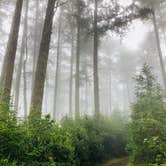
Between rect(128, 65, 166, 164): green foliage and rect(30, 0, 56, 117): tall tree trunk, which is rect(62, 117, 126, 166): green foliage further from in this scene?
rect(128, 65, 166, 164): green foliage

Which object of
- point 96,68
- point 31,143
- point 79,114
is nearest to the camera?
point 31,143

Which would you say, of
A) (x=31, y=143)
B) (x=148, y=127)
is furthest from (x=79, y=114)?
(x=31, y=143)

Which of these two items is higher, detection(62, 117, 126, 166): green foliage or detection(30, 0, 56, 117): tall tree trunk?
detection(30, 0, 56, 117): tall tree trunk

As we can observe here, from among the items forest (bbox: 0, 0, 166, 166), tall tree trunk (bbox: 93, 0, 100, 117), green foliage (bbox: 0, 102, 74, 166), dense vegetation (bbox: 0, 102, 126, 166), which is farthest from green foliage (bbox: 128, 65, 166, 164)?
tall tree trunk (bbox: 93, 0, 100, 117)

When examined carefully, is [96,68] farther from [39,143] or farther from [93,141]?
[39,143]

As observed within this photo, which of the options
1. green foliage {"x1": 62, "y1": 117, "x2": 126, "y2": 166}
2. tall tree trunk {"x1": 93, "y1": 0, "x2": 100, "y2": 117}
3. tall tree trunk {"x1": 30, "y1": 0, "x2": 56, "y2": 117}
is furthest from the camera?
tall tree trunk {"x1": 93, "y1": 0, "x2": 100, "y2": 117}

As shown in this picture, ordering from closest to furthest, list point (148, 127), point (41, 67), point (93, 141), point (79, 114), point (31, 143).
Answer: point (31, 143) < point (148, 127) < point (93, 141) < point (41, 67) < point (79, 114)

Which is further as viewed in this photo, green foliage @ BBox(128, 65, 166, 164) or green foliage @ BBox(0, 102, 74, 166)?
green foliage @ BBox(128, 65, 166, 164)

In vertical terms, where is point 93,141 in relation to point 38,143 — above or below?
above

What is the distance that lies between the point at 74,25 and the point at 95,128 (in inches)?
525

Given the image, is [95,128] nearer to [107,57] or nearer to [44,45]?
[44,45]

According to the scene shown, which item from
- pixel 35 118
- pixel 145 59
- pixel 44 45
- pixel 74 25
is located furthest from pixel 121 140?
pixel 145 59

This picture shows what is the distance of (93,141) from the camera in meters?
9.30

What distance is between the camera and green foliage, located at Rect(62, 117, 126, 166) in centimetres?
789
